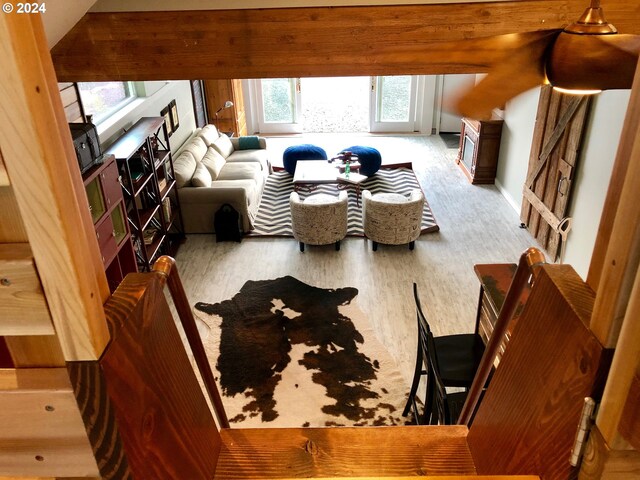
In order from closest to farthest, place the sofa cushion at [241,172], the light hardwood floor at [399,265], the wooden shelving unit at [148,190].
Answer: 1. the wooden shelving unit at [148,190]
2. the light hardwood floor at [399,265]
3. the sofa cushion at [241,172]

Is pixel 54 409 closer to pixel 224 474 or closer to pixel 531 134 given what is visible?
pixel 224 474

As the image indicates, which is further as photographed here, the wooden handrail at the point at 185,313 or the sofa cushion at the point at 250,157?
the sofa cushion at the point at 250,157

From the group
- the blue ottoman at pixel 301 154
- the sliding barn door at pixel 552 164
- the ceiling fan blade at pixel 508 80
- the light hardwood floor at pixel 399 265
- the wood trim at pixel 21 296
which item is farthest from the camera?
the blue ottoman at pixel 301 154

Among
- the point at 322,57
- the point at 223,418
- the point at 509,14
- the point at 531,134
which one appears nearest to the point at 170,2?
the point at 322,57

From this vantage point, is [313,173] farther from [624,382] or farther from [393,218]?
[624,382]

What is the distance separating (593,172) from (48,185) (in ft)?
16.7

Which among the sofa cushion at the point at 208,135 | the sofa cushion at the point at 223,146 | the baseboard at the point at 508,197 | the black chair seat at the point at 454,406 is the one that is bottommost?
the baseboard at the point at 508,197

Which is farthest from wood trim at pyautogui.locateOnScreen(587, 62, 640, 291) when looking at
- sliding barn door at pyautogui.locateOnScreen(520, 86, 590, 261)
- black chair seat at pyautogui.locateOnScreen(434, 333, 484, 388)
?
sliding barn door at pyautogui.locateOnScreen(520, 86, 590, 261)

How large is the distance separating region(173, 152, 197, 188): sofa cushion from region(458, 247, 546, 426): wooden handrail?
518cm

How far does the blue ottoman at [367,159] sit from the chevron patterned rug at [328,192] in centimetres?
13

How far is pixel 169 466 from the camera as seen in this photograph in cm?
110

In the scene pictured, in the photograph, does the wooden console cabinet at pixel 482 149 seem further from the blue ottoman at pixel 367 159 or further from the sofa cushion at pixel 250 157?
the sofa cushion at pixel 250 157

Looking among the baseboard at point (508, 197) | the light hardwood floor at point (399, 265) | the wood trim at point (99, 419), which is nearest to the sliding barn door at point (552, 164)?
the light hardwood floor at point (399, 265)

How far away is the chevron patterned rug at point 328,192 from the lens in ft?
21.7
